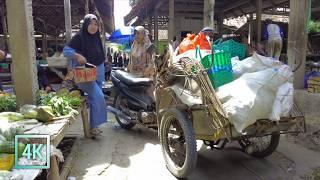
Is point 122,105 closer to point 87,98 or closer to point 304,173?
point 87,98

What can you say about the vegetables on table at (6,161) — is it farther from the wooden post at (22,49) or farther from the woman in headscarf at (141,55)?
the woman in headscarf at (141,55)

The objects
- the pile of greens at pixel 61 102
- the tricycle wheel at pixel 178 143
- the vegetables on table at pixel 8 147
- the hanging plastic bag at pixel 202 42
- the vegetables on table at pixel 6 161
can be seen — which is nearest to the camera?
the vegetables on table at pixel 6 161

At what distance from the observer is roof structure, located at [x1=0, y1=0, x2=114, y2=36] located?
12.8 meters

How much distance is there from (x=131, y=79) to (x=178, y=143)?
213cm

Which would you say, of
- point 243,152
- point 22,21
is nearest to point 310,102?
point 243,152

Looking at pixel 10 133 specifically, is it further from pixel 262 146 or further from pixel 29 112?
pixel 262 146

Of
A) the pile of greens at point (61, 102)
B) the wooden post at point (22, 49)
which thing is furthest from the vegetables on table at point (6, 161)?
the wooden post at point (22, 49)

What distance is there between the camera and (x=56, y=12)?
48.4 ft

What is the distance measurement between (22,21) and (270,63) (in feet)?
9.69

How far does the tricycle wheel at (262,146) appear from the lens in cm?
419

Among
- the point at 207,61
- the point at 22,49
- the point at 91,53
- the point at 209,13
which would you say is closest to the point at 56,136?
the point at 22,49

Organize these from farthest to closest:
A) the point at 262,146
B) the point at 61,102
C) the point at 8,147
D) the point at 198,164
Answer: the point at 262,146 < the point at 198,164 < the point at 61,102 < the point at 8,147

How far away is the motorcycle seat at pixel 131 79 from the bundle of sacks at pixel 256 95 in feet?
7.06

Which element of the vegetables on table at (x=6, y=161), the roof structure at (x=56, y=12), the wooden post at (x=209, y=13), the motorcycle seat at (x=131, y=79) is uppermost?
the roof structure at (x=56, y=12)
